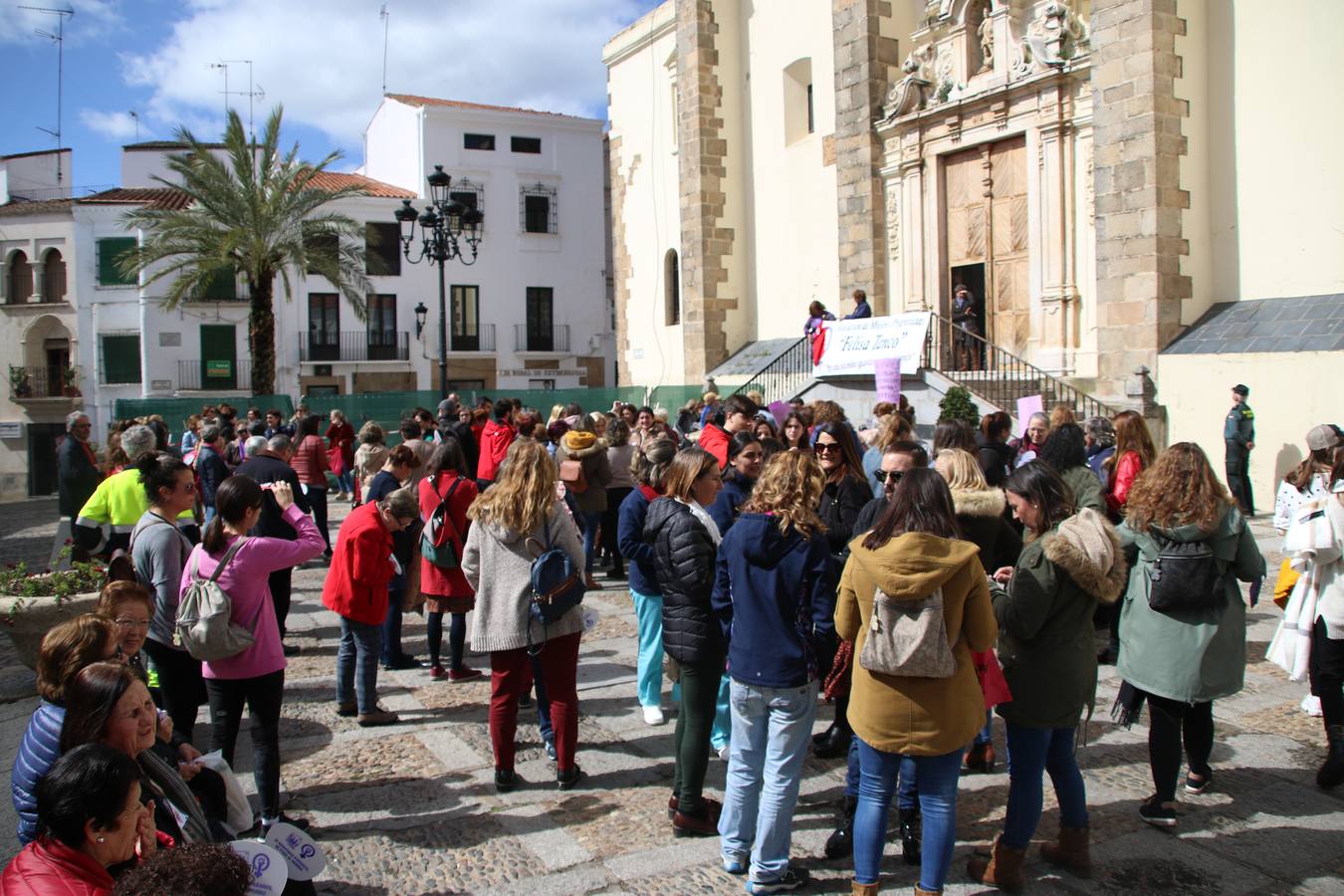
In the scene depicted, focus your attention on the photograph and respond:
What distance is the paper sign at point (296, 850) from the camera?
3.17m

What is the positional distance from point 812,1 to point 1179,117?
30.3 ft

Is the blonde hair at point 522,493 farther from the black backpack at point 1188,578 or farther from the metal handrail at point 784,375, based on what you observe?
the metal handrail at point 784,375

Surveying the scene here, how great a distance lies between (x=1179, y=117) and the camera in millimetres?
13500

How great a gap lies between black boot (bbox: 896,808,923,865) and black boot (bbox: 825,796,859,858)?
7.8 inches

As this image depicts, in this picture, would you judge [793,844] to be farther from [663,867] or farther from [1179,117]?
[1179,117]

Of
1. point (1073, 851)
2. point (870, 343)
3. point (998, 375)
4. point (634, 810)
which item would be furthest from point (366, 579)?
point (998, 375)

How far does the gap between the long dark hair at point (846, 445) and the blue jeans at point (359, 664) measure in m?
2.67

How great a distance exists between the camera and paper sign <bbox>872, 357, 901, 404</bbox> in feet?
46.7

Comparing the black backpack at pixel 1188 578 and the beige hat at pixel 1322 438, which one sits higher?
the beige hat at pixel 1322 438

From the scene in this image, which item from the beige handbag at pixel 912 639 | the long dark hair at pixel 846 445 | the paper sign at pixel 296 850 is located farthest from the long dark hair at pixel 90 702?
the long dark hair at pixel 846 445

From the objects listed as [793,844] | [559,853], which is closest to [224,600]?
[559,853]

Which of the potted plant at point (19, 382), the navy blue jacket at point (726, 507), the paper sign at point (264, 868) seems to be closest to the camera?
the paper sign at point (264, 868)

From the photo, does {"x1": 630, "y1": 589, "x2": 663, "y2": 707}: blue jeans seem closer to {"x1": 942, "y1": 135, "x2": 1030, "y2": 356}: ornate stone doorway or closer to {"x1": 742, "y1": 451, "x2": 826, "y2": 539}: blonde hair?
{"x1": 742, "y1": 451, "x2": 826, "y2": 539}: blonde hair

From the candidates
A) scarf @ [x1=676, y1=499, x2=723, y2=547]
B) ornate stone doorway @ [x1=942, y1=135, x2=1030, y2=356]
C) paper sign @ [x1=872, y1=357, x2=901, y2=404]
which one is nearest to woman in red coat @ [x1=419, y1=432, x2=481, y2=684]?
scarf @ [x1=676, y1=499, x2=723, y2=547]
